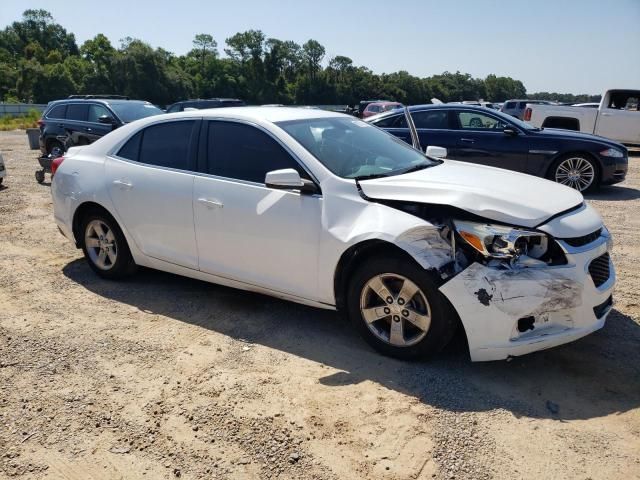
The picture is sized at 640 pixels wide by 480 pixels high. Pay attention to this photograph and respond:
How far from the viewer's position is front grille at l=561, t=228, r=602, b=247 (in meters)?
3.19

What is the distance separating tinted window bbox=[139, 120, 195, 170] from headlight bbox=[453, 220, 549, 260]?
7.77 feet

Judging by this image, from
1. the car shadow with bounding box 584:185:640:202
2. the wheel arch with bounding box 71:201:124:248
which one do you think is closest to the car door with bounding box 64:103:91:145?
the wheel arch with bounding box 71:201:124:248

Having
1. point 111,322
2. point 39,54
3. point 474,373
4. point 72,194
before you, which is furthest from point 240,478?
point 39,54

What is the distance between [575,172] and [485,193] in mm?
6853

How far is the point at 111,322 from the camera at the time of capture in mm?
4195

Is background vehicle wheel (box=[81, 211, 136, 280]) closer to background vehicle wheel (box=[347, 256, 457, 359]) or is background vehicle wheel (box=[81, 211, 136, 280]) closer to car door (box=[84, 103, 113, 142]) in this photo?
background vehicle wheel (box=[347, 256, 457, 359])

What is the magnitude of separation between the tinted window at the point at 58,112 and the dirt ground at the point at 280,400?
8.75 metres

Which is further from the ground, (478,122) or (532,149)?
(478,122)

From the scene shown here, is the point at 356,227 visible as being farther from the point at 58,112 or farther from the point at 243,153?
the point at 58,112

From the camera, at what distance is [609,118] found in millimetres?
14695

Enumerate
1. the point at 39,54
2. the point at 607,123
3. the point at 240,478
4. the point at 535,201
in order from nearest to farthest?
the point at 240,478
the point at 535,201
the point at 607,123
the point at 39,54

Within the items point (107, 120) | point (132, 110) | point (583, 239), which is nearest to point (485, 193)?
point (583, 239)

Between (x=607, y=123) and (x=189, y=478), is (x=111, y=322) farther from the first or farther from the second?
(x=607, y=123)

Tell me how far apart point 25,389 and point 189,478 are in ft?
4.81
